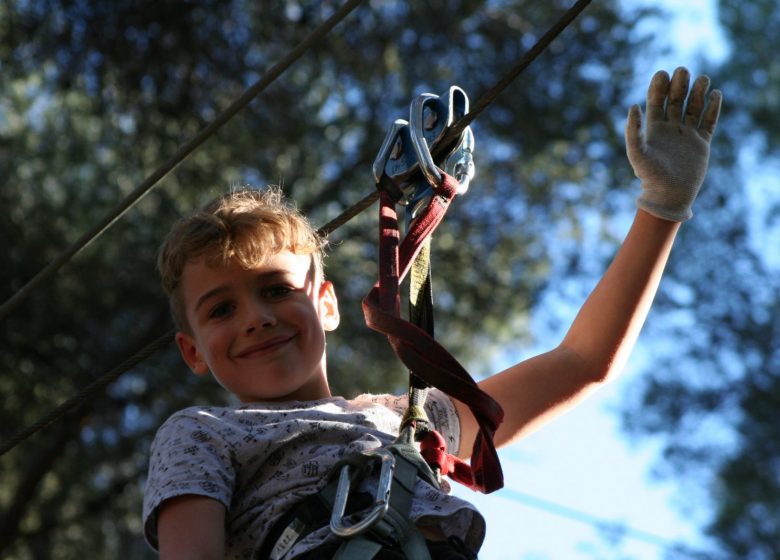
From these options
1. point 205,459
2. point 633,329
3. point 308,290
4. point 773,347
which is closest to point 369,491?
point 205,459

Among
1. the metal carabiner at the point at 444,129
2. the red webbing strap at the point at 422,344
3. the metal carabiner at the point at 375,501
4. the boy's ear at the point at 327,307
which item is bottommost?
the metal carabiner at the point at 375,501

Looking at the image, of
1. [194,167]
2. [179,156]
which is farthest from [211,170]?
[179,156]

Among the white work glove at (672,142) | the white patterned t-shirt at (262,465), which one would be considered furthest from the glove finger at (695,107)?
the white patterned t-shirt at (262,465)

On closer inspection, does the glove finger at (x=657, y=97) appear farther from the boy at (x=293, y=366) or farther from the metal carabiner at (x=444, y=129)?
the metal carabiner at (x=444, y=129)

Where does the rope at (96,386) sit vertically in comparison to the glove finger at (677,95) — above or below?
below

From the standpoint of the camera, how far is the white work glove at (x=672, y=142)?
7.11 feet

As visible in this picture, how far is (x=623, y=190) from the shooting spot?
27.8 feet

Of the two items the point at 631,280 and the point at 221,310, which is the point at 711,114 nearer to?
the point at 631,280

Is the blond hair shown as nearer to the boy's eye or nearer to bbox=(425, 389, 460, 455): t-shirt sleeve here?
the boy's eye

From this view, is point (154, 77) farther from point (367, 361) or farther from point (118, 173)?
point (367, 361)

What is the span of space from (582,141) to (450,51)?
3.64 ft

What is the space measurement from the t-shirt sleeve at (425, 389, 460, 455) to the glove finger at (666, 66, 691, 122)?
25.1 inches

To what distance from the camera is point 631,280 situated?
2.13 metres

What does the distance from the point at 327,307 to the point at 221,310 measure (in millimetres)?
258
